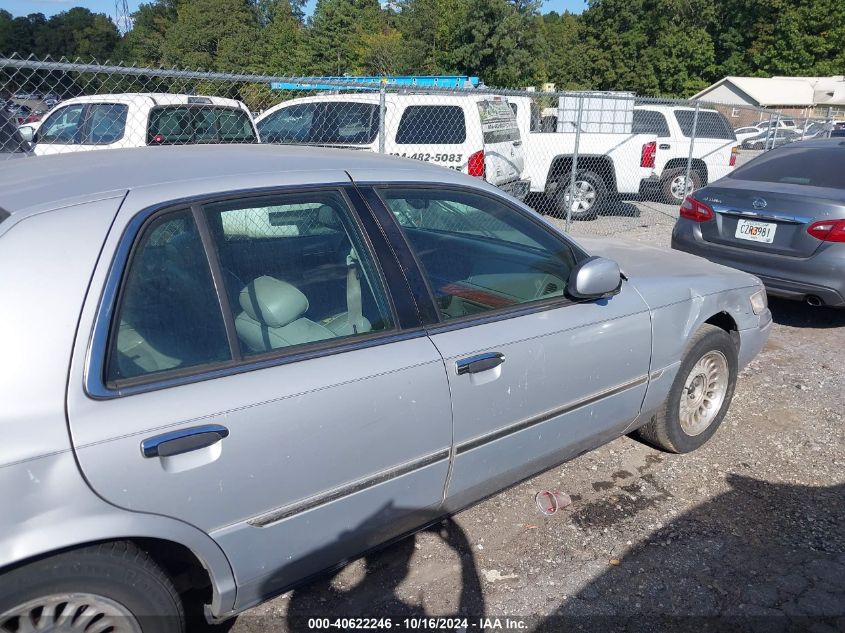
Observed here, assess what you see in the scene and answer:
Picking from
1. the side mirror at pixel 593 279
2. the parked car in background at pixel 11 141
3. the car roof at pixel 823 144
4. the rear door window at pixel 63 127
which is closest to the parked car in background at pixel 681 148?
the car roof at pixel 823 144

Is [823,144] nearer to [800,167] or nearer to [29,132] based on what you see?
[800,167]

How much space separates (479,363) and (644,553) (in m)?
1.33

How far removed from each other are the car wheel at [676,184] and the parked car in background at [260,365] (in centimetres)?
1069

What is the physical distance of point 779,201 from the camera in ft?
19.4

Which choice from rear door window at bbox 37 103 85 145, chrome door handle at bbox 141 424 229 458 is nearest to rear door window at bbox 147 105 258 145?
rear door window at bbox 37 103 85 145

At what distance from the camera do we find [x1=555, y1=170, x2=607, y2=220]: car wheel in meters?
11.2

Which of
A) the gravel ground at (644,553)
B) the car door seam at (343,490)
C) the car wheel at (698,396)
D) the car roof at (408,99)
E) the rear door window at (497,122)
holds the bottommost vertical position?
the gravel ground at (644,553)

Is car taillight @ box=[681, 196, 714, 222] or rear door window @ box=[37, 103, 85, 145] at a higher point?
rear door window @ box=[37, 103, 85, 145]

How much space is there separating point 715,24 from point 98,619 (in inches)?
2829

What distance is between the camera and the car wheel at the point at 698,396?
3.78 metres

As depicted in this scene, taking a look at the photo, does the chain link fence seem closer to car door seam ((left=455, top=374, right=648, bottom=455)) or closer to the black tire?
car door seam ((left=455, top=374, right=648, bottom=455))

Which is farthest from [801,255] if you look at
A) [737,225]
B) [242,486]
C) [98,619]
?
[98,619]

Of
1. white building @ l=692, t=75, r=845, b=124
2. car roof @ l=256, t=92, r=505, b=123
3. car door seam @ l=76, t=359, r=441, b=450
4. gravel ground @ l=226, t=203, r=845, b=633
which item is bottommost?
gravel ground @ l=226, t=203, r=845, b=633

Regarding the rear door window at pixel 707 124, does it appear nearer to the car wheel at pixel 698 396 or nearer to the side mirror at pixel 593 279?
the car wheel at pixel 698 396
